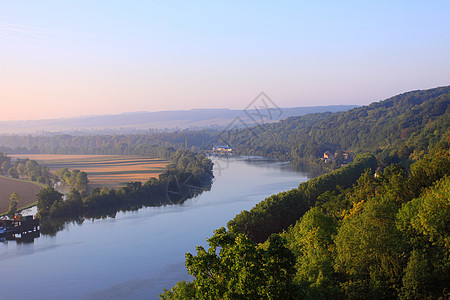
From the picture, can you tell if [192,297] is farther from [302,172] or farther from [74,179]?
[302,172]

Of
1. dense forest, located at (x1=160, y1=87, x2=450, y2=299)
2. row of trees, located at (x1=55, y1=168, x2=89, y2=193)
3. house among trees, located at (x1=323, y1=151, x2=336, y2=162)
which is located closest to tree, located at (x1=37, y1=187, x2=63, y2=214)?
row of trees, located at (x1=55, y1=168, x2=89, y2=193)

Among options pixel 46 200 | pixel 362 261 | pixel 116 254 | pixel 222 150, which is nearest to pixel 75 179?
pixel 46 200

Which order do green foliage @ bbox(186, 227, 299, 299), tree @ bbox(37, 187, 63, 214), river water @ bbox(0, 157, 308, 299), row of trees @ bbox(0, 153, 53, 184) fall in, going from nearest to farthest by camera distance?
1. green foliage @ bbox(186, 227, 299, 299)
2. river water @ bbox(0, 157, 308, 299)
3. tree @ bbox(37, 187, 63, 214)
4. row of trees @ bbox(0, 153, 53, 184)

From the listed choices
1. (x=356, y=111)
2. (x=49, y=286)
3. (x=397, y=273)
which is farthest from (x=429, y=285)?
(x=356, y=111)

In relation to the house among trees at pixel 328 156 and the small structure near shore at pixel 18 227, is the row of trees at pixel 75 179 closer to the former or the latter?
the small structure near shore at pixel 18 227

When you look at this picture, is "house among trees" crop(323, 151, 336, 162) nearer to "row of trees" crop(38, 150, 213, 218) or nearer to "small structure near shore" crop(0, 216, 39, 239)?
"row of trees" crop(38, 150, 213, 218)

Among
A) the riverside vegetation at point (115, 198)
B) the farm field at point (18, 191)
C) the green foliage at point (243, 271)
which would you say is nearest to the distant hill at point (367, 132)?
the riverside vegetation at point (115, 198)
